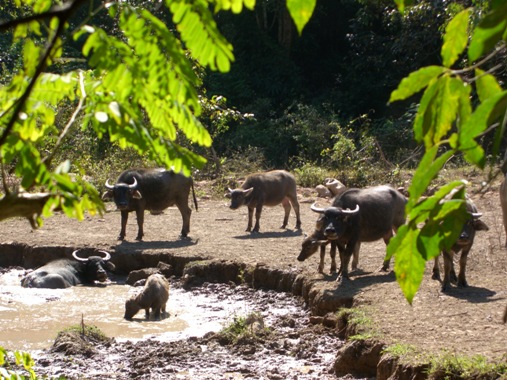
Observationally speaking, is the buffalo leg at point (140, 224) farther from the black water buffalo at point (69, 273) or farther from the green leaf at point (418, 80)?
the green leaf at point (418, 80)

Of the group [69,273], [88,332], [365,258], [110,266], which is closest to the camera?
[88,332]

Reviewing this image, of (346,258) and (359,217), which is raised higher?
(359,217)

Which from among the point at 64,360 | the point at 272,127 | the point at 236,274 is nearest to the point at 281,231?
the point at 236,274

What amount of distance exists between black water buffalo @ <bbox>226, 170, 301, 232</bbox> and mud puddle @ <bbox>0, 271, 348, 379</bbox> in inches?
107

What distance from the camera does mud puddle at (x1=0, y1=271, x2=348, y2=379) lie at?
8.33 m

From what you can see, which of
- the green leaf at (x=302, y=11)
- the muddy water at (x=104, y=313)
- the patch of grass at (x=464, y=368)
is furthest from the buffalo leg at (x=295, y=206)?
the green leaf at (x=302, y=11)

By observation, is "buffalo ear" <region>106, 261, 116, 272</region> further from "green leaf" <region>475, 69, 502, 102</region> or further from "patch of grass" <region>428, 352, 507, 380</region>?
"green leaf" <region>475, 69, 502, 102</region>

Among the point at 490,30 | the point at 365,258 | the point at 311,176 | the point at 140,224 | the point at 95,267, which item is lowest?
the point at 95,267

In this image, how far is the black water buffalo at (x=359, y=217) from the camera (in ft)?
33.8

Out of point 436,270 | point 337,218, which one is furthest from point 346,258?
point 436,270

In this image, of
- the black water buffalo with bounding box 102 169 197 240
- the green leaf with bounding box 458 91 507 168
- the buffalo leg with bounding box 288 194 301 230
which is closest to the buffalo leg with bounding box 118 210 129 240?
the black water buffalo with bounding box 102 169 197 240

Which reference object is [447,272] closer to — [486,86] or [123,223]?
[123,223]

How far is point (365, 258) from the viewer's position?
11758 millimetres

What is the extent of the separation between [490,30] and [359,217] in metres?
9.10
